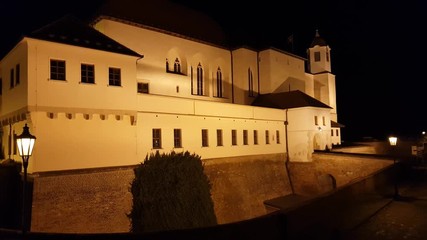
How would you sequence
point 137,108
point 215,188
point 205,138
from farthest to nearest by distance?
point 205,138 < point 215,188 < point 137,108

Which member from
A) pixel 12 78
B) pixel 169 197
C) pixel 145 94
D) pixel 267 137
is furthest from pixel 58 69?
pixel 267 137

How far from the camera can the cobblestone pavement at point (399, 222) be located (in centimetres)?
791

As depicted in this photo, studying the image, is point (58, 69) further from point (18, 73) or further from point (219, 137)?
point (219, 137)

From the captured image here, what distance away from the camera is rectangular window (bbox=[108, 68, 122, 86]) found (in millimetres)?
16172

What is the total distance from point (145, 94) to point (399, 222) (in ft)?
43.6

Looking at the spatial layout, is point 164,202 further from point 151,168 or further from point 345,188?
point 345,188

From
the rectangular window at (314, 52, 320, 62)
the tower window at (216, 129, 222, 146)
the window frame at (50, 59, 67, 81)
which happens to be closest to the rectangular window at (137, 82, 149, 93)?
the tower window at (216, 129, 222, 146)

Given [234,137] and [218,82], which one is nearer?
[234,137]

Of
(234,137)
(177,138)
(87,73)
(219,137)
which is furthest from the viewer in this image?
(234,137)

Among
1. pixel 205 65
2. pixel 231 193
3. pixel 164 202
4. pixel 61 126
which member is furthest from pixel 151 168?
pixel 205 65

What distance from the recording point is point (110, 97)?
52.1 ft

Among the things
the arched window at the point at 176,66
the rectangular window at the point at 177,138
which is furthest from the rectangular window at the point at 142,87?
the rectangular window at the point at 177,138

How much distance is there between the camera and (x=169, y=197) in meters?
11.3

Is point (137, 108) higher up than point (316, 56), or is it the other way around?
point (316, 56)
